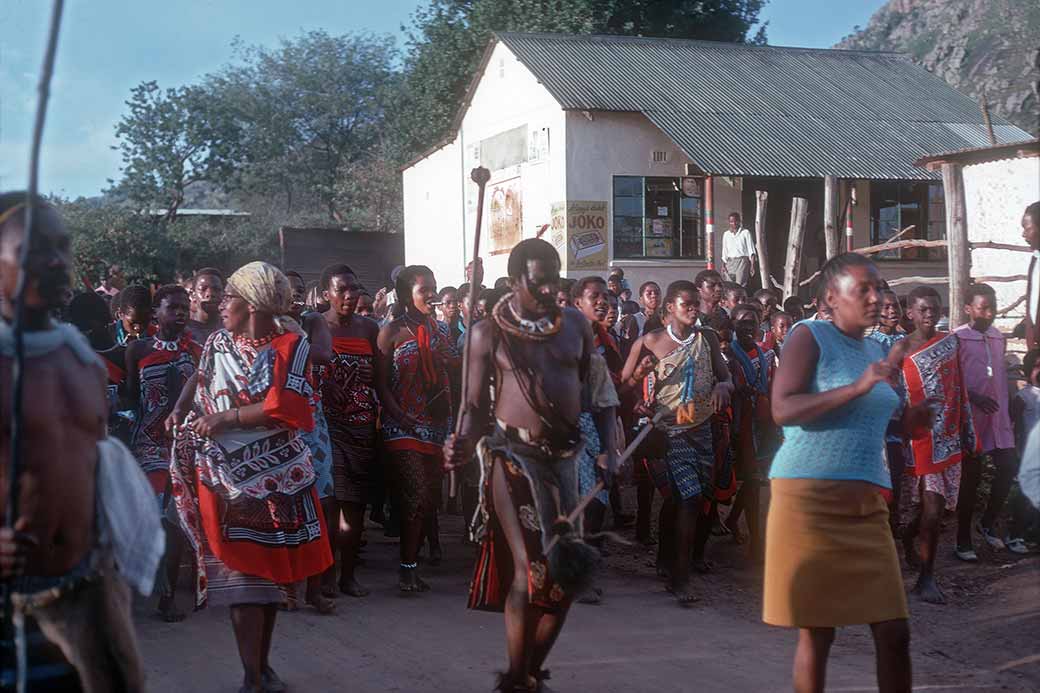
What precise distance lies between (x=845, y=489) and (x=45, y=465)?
264cm

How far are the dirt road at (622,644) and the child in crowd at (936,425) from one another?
43cm

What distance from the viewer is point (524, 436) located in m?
5.20

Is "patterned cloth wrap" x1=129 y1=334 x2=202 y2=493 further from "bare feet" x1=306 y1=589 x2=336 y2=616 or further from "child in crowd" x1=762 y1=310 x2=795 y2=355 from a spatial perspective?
"child in crowd" x1=762 y1=310 x2=795 y2=355

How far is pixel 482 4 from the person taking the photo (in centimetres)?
3397

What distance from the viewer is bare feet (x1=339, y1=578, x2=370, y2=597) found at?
24.8 ft

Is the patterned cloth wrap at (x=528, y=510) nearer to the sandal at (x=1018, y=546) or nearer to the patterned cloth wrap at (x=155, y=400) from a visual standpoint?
the patterned cloth wrap at (x=155, y=400)

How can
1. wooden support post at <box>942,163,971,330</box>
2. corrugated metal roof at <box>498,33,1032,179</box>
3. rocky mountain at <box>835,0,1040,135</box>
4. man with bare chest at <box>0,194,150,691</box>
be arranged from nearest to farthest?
man with bare chest at <box>0,194,150,691</box> < wooden support post at <box>942,163,971,330</box> < corrugated metal roof at <box>498,33,1032,179</box> < rocky mountain at <box>835,0,1040,135</box>

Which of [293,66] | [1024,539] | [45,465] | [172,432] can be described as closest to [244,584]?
[172,432]

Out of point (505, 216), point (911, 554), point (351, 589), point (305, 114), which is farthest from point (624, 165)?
point (305, 114)

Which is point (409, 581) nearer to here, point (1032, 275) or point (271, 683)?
point (271, 683)

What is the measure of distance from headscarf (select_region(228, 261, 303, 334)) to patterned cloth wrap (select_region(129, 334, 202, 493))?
1.84 meters

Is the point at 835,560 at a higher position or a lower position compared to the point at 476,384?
lower

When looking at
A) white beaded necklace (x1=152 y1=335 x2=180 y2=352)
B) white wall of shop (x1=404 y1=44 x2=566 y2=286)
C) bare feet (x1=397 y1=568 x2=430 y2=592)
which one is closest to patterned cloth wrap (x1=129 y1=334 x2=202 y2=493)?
white beaded necklace (x1=152 y1=335 x2=180 y2=352)

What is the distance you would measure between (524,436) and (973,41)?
63092 mm
